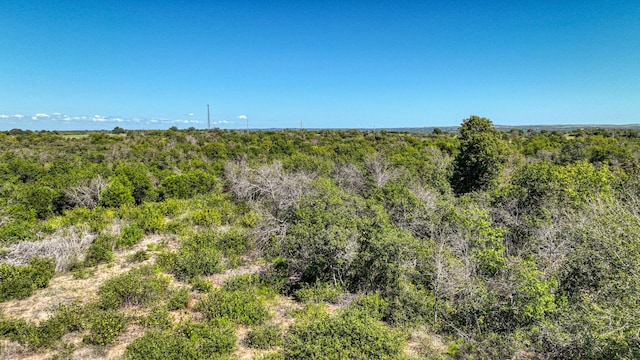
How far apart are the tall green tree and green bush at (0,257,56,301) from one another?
70.0ft

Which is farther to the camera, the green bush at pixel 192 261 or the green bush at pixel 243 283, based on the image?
the green bush at pixel 192 261

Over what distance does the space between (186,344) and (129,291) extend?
3583 mm

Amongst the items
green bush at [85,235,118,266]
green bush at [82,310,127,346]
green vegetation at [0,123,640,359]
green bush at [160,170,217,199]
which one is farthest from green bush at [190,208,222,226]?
green bush at [82,310,127,346]

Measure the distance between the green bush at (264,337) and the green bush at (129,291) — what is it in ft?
12.5

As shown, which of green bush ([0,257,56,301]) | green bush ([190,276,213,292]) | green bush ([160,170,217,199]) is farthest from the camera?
green bush ([160,170,217,199])

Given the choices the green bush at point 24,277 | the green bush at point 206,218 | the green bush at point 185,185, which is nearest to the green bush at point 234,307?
the green bush at point 24,277

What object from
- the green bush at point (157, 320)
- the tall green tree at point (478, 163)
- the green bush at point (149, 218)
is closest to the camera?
the green bush at point (157, 320)

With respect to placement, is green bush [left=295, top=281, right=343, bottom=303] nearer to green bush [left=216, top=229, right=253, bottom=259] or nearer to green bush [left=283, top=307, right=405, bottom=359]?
green bush [left=283, top=307, right=405, bottom=359]

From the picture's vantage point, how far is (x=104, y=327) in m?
7.88

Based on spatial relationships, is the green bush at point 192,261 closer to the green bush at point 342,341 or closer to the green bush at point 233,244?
the green bush at point 233,244

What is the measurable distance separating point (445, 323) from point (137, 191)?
61.8 ft

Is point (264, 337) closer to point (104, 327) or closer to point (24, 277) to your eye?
point (104, 327)

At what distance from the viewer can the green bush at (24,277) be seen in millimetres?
9562

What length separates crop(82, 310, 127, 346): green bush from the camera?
301 inches
